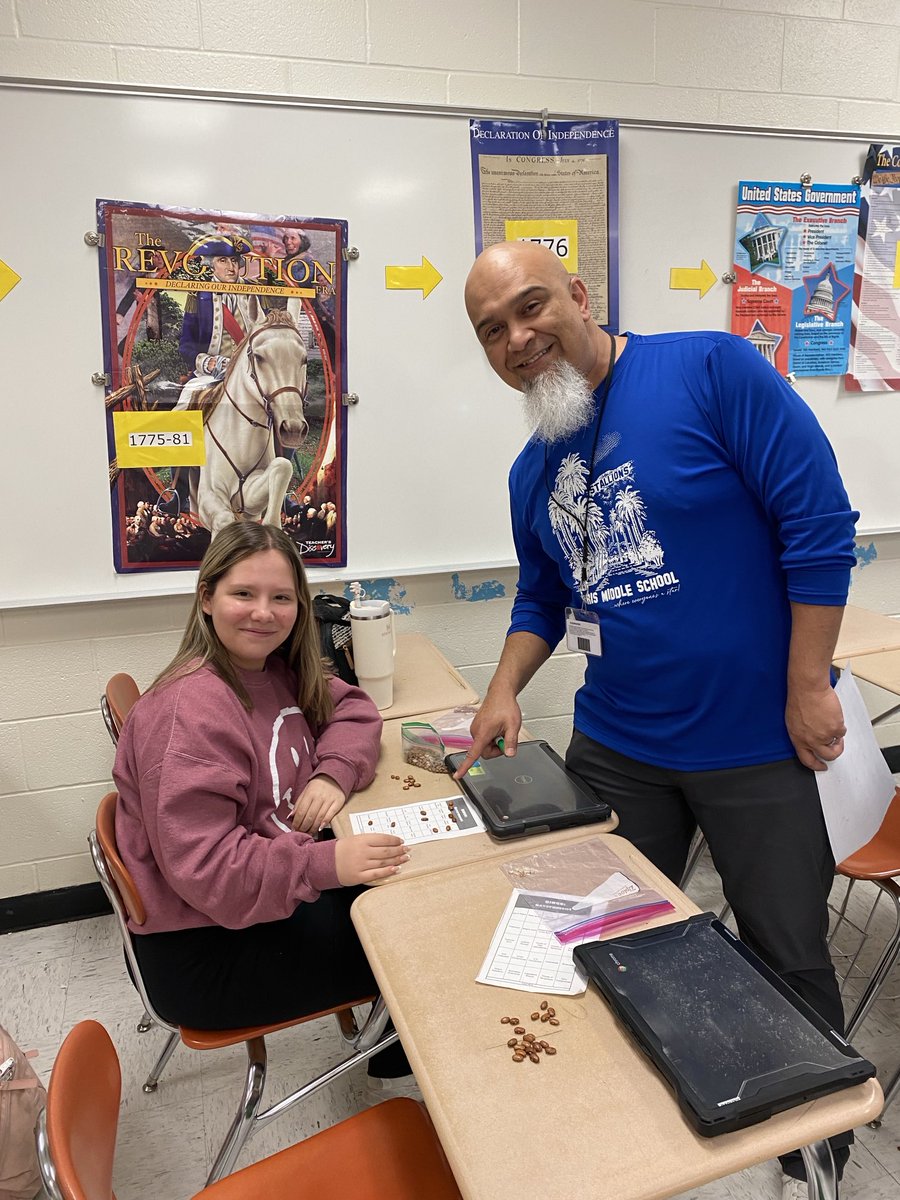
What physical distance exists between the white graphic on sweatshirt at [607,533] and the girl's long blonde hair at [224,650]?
1.64 ft

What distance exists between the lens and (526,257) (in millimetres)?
1283

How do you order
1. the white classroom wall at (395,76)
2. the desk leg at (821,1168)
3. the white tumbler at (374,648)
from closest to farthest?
the desk leg at (821,1168), the white tumbler at (374,648), the white classroom wall at (395,76)

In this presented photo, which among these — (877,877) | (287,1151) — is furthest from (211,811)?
(877,877)

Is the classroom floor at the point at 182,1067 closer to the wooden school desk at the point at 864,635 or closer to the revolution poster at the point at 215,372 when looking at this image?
the wooden school desk at the point at 864,635

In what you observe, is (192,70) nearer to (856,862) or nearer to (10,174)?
(10,174)

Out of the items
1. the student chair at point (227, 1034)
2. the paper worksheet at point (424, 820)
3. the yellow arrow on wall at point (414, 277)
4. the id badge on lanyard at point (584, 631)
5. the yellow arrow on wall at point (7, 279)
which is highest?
the yellow arrow on wall at point (414, 277)

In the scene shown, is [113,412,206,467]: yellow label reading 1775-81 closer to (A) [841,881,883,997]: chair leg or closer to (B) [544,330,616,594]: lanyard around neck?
(B) [544,330,616,594]: lanyard around neck

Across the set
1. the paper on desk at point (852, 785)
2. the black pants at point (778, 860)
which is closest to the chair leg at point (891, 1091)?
the black pants at point (778, 860)

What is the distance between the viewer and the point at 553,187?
2.19m

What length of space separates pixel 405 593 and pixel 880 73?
7.17ft

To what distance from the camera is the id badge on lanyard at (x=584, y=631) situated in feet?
4.49

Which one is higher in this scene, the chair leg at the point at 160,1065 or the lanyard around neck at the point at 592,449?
the lanyard around neck at the point at 592,449

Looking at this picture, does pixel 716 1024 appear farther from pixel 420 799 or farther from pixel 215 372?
pixel 215 372

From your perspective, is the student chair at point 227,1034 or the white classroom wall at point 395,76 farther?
the white classroom wall at point 395,76
